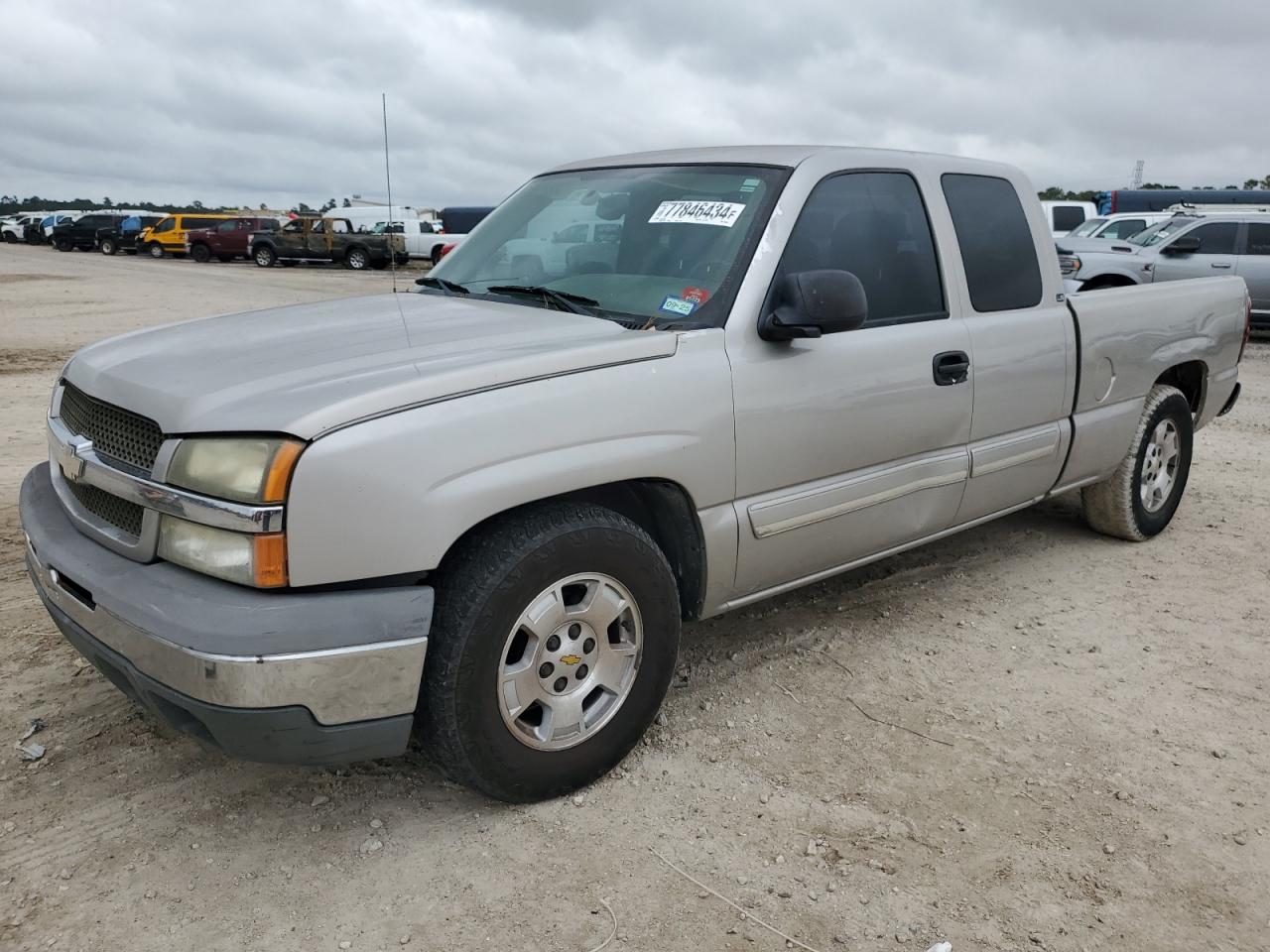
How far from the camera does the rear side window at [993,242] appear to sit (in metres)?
4.08

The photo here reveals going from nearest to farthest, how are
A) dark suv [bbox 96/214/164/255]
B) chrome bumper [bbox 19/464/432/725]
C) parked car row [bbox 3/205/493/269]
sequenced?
chrome bumper [bbox 19/464/432/725], parked car row [bbox 3/205/493/269], dark suv [bbox 96/214/164/255]

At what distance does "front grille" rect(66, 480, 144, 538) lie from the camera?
2686 millimetres

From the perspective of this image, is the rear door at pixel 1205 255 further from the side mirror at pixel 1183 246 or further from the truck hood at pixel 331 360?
the truck hood at pixel 331 360

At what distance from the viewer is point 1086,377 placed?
458cm

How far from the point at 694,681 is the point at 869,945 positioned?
1.39 m

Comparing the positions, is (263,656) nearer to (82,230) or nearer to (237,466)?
(237,466)

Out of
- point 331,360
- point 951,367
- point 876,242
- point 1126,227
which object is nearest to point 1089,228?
point 1126,227

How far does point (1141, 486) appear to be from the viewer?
5.30 meters

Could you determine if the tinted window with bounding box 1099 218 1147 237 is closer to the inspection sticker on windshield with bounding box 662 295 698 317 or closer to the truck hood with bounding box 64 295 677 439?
the inspection sticker on windshield with bounding box 662 295 698 317

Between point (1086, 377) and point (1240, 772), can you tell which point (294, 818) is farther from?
point (1086, 377)

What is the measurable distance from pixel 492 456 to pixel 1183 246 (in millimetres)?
13156

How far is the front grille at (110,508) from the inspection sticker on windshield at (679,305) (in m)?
1.59

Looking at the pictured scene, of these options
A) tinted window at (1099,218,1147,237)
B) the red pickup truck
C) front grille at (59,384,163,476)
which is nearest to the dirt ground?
front grille at (59,384,163,476)

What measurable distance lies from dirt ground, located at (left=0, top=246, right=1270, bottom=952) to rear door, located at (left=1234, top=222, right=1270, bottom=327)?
1111cm
